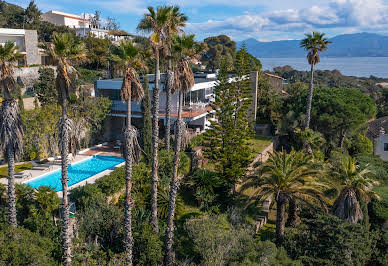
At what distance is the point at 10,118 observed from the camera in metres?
13.3

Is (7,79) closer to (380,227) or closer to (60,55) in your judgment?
(60,55)

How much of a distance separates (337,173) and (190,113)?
471 inches

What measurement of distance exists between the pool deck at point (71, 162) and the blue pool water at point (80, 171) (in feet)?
1.00

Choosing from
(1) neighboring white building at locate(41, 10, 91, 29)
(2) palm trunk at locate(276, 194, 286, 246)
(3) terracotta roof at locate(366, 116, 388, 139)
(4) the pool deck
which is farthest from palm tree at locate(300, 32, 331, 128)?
(1) neighboring white building at locate(41, 10, 91, 29)

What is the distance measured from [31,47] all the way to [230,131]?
31533mm

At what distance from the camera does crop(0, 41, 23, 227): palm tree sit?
12.8 metres

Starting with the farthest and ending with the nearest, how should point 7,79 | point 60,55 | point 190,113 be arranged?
point 190,113, point 7,79, point 60,55

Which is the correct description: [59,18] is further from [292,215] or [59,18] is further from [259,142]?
[292,215]

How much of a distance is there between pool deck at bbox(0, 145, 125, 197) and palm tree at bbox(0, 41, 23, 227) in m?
3.39

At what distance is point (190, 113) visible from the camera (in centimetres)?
2569

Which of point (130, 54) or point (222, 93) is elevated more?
point (130, 54)

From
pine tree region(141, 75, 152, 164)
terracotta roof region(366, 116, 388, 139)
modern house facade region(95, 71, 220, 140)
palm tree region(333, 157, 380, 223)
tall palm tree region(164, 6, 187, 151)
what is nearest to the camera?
tall palm tree region(164, 6, 187, 151)

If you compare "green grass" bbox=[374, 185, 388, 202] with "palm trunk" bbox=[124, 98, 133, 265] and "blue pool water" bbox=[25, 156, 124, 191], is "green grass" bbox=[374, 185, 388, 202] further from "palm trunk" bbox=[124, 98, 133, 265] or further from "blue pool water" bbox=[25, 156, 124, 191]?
"blue pool water" bbox=[25, 156, 124, 191]

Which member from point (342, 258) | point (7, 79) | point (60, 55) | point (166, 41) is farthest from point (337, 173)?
point (7, 79)
